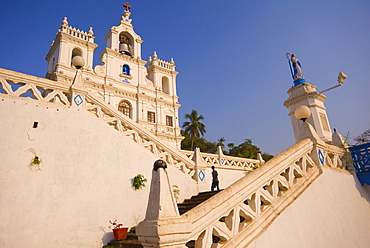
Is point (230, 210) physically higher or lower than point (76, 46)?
lower

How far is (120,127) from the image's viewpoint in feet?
26.8

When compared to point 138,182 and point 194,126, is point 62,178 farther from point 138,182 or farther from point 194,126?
point 194,126

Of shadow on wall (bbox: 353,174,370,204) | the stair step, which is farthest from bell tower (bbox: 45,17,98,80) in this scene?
shadow on wall (bbox: 353,174,370,204)

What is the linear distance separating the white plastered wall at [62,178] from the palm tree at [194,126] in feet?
127

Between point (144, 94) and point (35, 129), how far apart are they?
20662mm

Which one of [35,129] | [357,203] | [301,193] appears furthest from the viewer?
[35,129]

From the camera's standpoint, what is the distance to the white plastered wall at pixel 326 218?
385 cm

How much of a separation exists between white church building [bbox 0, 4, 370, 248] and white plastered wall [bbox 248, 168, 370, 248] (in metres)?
0.02

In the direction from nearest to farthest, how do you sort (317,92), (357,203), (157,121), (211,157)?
1. (357,203)
2. (317,92)
3. (211,157)
4. (157,121)

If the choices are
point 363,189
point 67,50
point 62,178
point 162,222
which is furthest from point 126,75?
point 162,222

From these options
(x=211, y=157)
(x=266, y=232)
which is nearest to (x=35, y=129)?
(x=266, y=232)

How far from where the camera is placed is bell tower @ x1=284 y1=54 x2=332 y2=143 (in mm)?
13492

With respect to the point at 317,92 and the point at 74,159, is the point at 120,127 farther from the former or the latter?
the point at 317,92

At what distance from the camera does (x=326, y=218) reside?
189 inches
